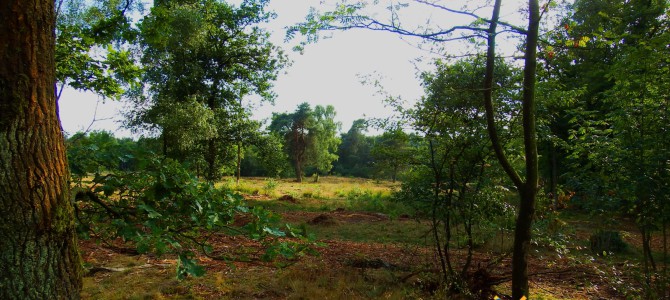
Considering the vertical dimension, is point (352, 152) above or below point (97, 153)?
above

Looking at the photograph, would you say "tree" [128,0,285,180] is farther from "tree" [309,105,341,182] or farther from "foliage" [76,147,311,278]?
"tree" [309,105,341,182]

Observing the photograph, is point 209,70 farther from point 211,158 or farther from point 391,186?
point 391,186

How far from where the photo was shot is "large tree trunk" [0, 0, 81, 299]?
176 centimetres

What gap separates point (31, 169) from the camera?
6.00ft

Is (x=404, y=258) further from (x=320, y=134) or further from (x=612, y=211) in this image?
(x=320, y=134)

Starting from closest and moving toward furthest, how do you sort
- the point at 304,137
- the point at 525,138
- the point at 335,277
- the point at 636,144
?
the point at 525,138 → the point at 636,144 → the point at 335,277 → the point at 304,137

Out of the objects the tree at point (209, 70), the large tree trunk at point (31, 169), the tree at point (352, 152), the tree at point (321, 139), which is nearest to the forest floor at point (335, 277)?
the large tree trunk at point (31, 169)

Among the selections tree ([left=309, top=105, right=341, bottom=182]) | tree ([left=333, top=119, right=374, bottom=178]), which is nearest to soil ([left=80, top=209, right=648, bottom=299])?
tree ([left=309, top=105, right=341, bottom=182])

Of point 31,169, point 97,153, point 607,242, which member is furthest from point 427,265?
point 607,242

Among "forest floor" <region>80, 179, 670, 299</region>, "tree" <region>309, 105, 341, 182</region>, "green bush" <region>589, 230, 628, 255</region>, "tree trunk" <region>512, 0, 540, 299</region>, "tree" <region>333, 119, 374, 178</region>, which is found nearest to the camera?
"tree trunk" <region>512, 0, 540, 299</region>

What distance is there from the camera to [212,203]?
7.66 feet

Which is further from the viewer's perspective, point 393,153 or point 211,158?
point 211,158

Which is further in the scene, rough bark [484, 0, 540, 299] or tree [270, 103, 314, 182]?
tree [270, 103, 314, 182]

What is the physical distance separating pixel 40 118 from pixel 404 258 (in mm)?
5932
